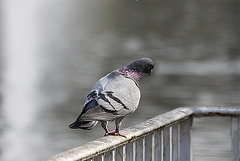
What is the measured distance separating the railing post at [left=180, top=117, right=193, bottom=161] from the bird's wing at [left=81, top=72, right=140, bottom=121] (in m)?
0.44

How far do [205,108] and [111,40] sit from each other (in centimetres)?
2763

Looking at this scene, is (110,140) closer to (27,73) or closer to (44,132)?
(44,132)

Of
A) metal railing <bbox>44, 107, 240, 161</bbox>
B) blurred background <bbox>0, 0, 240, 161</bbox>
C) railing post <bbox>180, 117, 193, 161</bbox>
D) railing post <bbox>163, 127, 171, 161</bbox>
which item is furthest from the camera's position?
blurred background <bbox>0, 0, 240, 161</bbox>

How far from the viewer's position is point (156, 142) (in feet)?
10.6

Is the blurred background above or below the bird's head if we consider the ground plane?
above

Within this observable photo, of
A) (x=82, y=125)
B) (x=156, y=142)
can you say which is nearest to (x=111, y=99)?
(x=82, y=125)

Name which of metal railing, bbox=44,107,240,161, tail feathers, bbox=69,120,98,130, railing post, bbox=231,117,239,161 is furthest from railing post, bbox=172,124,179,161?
tail feathers, bbox=69,120,98,130

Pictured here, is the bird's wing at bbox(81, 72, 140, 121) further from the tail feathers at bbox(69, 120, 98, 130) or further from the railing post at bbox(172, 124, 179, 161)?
the railing post at bbox(172, 124, 179, 161)

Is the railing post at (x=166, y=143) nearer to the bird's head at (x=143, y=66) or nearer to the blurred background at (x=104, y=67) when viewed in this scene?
the bird's head at (x=143, y=66)

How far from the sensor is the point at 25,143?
12.9m

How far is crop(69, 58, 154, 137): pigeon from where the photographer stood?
304 centimetres

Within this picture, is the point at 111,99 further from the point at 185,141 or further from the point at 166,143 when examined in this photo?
the point at 185,141

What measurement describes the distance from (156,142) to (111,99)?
0.35m

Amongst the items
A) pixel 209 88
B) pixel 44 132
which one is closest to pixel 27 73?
pixel 209 88
